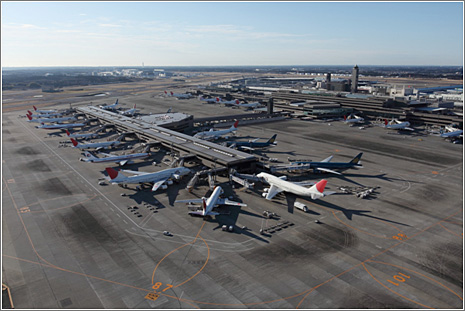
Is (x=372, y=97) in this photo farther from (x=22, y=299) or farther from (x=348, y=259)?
(x=22, y=299)

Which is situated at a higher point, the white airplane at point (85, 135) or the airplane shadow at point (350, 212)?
the white airplane at point (85, 135)

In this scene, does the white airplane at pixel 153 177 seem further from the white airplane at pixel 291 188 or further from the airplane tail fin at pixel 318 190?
the airplane tail fin at pixel 318 190

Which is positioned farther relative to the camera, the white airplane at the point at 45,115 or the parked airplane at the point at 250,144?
the white airplane at the point at 45,115

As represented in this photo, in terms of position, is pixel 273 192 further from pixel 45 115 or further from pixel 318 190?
pixel 45 115

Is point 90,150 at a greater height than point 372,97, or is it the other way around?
point 372,97

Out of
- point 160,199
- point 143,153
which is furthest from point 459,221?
point 143,153

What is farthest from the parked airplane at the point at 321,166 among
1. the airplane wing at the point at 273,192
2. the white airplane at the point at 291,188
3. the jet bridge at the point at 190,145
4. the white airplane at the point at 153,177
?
the white airplane at the point at 153,177

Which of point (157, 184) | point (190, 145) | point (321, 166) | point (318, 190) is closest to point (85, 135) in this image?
point (190, 145)
